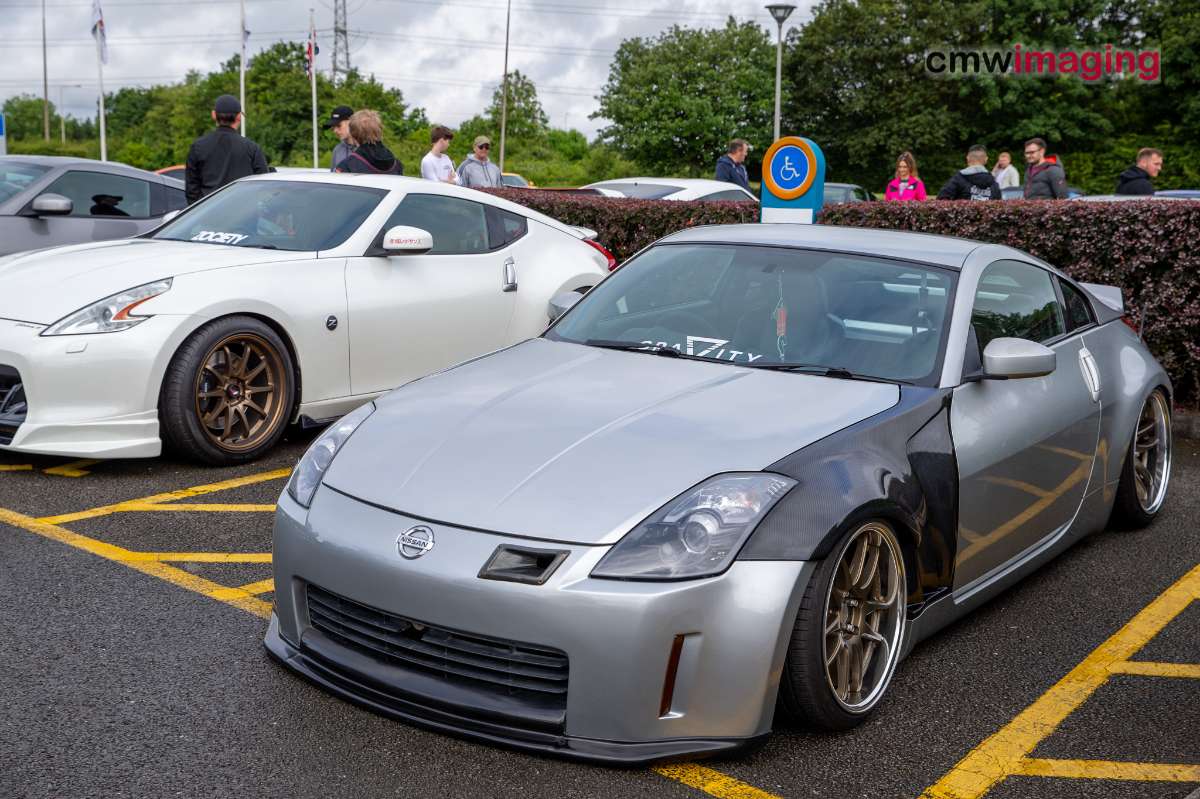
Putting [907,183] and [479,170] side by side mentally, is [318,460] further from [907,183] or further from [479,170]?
[907,183]

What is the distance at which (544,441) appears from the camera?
11.1ft

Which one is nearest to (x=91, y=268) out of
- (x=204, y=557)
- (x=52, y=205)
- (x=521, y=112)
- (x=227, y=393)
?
(x=227, y=393)

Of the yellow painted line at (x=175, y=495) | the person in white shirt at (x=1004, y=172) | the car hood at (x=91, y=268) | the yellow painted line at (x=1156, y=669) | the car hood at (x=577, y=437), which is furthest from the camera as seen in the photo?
the person in white shirt at (x=1004, y=172)

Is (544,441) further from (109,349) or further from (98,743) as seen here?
(109,349)

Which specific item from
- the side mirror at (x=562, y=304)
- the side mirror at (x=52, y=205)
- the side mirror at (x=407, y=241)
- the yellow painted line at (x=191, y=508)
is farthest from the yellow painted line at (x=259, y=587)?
the side mirror at (x=52, y=205)

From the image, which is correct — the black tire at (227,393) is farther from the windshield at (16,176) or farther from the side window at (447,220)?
the windshield at (16,176)

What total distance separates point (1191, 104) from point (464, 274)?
4286cm

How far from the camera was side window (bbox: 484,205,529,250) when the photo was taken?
7.40m

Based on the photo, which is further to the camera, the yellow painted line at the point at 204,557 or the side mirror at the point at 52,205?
the side mirror at the point at 52,205

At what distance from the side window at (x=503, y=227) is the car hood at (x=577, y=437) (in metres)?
3.39

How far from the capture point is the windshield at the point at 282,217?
21.6ft

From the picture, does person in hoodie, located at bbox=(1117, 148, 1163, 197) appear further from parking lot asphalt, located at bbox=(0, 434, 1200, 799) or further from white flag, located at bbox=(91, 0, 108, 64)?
white flag, located at bbox=(91, 0, 108, 64)

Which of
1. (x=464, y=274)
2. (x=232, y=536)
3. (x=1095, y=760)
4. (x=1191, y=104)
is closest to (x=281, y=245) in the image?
(x=464, y=274)

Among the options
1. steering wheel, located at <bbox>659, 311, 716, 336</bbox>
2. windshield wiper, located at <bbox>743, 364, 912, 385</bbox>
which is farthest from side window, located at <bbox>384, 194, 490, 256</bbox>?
windshield wiper, located at <bbox>743, 364, 912, 385</bbox>
